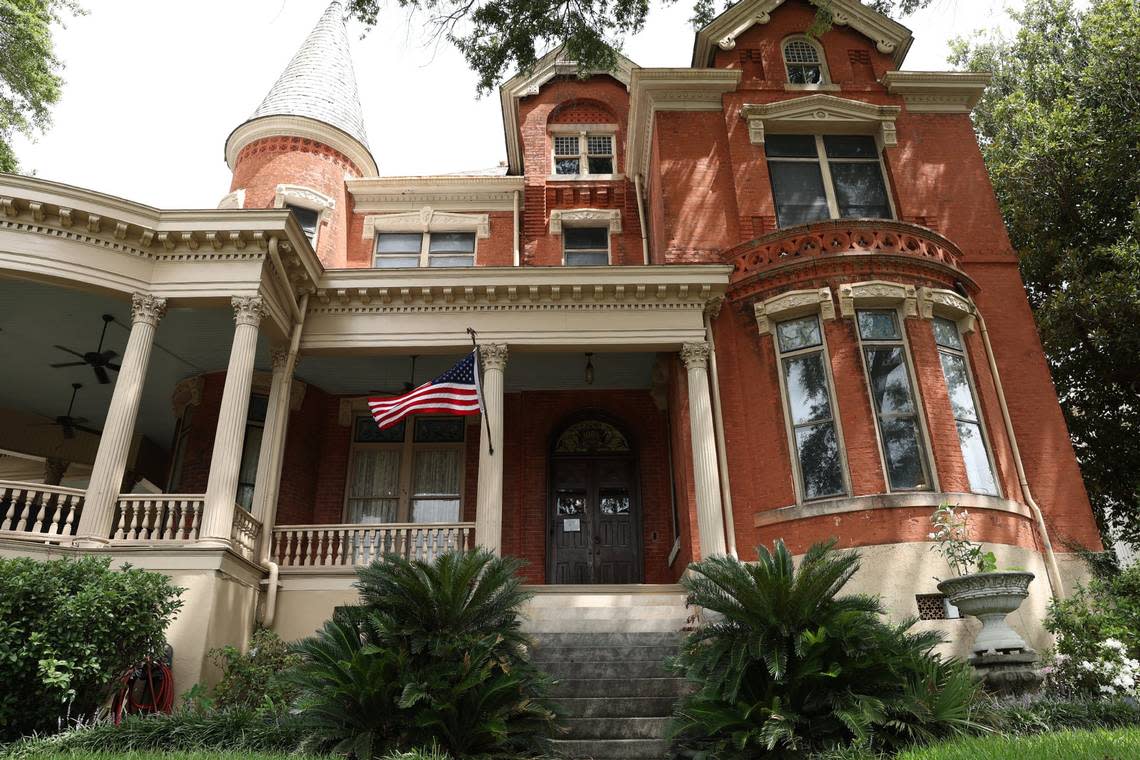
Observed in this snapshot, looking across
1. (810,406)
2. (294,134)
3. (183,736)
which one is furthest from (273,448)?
(294,134)

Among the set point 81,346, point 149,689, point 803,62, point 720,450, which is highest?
point 803,62

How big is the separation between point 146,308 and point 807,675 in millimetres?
9425

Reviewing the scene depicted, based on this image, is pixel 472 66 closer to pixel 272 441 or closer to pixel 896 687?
pixel 272 441

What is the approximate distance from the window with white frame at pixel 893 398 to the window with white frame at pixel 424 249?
8.52 meters

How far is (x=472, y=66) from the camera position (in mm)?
9289

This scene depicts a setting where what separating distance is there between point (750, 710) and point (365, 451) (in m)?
10.3

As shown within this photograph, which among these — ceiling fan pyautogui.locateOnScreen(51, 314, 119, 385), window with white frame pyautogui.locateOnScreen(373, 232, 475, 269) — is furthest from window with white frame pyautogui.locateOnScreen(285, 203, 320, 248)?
ceiling fan pyautogui.locateOnScreen(51, 314, 119, 385)

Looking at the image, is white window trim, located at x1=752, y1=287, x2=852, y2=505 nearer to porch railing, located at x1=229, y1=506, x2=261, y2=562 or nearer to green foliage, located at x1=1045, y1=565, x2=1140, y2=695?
green foliage, located at x1=1045, y1=565, x2=1140, y2=695

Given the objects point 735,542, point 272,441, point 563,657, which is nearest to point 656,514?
point 735,542

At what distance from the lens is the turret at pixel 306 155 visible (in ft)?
50.9

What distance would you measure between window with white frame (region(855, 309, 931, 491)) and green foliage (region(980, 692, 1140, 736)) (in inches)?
150

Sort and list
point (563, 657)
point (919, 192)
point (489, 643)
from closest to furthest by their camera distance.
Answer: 1. point (489, 643)
2. point (563, 657)
3. point (919, 192)

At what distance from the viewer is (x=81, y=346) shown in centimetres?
1273

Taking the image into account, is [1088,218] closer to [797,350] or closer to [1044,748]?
[797,350]
